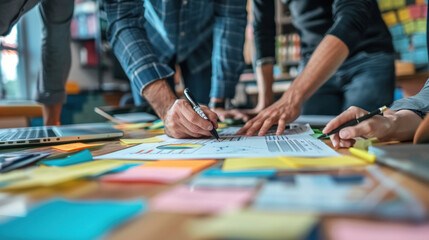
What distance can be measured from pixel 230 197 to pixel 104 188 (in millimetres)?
135

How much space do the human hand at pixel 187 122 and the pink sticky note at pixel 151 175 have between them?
0.97 ft

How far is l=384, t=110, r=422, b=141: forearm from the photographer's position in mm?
552

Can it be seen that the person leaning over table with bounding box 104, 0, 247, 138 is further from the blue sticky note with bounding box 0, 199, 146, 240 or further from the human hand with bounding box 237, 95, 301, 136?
the blue sticky note with bounding box 0, 199, 146, 240

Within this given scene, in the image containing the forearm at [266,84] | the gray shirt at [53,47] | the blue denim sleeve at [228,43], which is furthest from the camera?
the forearm at [266,84]

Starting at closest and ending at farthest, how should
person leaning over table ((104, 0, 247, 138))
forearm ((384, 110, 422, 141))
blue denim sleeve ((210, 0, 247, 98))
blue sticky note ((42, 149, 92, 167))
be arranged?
blue sticky note ((42, 149, 92, 167)) → forearm ((384, 110, 422, 141)) → person leaning over table ((104, 0, 247, 138)) → blue denim sleeve ((210, 0, 247, 98))

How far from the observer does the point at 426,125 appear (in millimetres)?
463

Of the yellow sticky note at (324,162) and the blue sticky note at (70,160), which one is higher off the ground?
the yellow sticky note at (324,162)

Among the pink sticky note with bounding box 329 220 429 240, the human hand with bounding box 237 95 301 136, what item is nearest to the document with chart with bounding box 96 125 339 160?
the human hand with bounding box 237 95 301 136

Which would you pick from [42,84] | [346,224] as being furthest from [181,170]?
[42,84]

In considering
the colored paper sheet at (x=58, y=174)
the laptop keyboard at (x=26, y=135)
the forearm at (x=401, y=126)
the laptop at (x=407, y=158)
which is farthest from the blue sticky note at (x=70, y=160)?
the forearm at (x=401, y=126)

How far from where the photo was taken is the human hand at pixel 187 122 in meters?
0.67

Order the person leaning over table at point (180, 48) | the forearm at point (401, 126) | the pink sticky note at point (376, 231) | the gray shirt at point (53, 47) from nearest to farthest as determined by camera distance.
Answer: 1. the pink sticky note at point (376, 231)
2. the forearm at point (401, 126)
3. the person leaning over table at point (180, 48)
4. the gray shirt at point (53, 47)

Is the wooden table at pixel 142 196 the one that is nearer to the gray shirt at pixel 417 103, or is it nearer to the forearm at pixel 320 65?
the gray shirt at pixel 417 103

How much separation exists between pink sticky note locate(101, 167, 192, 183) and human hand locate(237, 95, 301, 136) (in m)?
0.38
